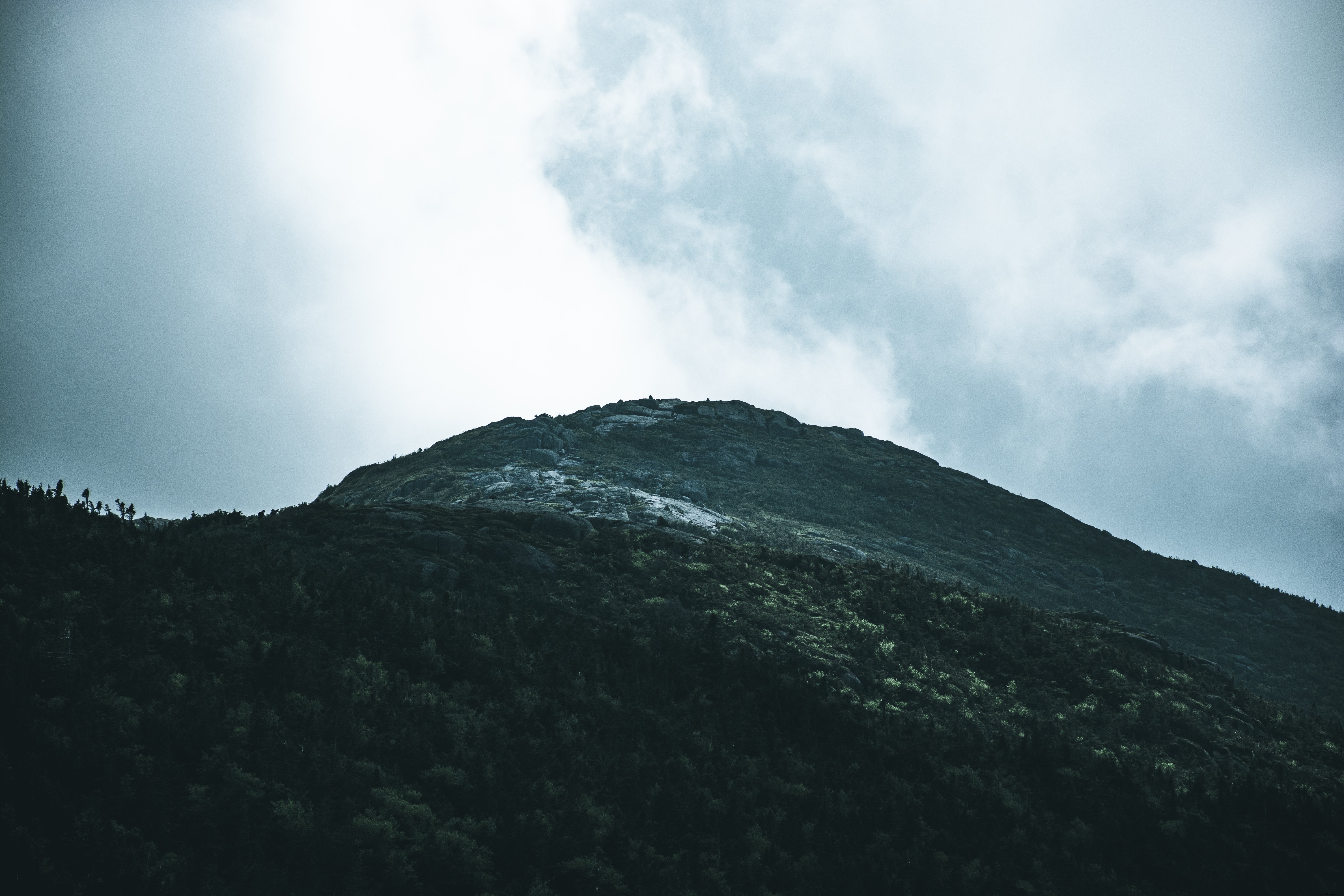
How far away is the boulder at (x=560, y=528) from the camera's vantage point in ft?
107

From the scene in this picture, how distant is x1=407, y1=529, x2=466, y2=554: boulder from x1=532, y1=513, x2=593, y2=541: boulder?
14.2 feet

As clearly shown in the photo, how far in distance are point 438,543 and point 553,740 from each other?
1301 centimetres

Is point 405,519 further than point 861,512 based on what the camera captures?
No

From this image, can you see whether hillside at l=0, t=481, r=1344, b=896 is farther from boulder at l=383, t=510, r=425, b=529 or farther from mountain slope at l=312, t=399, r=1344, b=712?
mountain slope at l=312, t=399, r=1344, b=712

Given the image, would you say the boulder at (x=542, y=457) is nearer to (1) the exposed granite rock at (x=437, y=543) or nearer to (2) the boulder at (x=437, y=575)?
(1) the exposed granite rock at (x=437, y=543)

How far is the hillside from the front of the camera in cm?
1241

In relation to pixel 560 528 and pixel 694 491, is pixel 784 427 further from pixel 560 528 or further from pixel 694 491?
pixel 560 528

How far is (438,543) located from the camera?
28.3 meters

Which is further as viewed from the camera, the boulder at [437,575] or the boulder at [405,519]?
the boulder at [405,519]

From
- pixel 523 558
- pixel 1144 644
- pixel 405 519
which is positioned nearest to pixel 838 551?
pixel 1144 644

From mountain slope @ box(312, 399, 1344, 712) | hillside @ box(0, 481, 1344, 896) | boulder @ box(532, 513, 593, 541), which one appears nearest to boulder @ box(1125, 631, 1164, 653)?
mountain slope @ box(312, 399, 1344, 712)

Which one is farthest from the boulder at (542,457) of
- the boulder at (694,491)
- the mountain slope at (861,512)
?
the boulder at (694,491)

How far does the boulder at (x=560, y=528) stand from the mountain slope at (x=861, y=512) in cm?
360

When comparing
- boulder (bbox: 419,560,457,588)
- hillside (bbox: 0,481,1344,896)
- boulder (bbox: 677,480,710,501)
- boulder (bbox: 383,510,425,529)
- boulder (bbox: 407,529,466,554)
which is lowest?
hillside (bbox: 0,481,1344,896)
